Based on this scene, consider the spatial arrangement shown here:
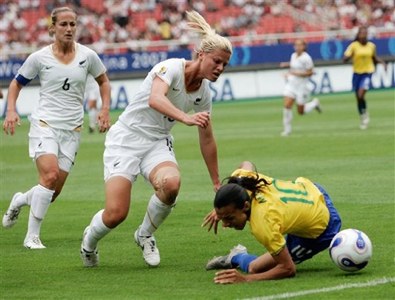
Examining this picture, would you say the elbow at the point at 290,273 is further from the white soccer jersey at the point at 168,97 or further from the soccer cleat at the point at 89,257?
the soccer cleat at the point at 89,257

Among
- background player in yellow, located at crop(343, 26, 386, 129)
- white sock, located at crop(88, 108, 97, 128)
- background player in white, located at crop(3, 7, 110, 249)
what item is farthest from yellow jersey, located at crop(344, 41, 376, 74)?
background player in white, located at crop(3, 7, 110, 249)

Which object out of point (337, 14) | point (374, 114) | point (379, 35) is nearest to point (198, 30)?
point (374, 114)

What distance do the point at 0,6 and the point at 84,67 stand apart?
36871 millimetres

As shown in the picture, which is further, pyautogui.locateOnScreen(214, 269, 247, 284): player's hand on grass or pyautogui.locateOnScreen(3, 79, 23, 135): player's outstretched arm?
pyautogui.locateOnScreen(3, 79, 23, 135): player's outstretched arm

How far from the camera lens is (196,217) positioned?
49.9 ft

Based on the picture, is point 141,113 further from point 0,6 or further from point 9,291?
point 0,6

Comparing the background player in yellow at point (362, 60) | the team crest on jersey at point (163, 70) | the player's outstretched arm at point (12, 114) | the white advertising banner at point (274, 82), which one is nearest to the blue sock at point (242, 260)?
the team crest on jersey at point (163, 70)

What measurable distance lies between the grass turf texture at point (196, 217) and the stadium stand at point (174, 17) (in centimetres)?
1719

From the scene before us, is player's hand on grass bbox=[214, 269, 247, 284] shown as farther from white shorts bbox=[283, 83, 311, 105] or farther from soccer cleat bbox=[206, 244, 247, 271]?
white shorts bbox=[283, 83, 311, 105]

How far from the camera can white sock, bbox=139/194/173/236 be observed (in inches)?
440

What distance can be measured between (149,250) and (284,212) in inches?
77.3

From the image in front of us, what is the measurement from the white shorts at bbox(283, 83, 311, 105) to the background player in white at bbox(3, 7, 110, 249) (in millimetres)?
16257

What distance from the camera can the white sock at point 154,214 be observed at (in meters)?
11.2

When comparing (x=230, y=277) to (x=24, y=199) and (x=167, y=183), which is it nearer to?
(x=167, y=183)
